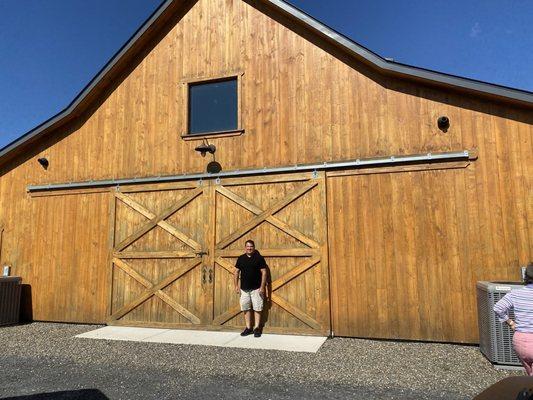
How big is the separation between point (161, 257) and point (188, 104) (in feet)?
11.5

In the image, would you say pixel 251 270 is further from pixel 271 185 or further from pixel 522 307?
pixel 522 307

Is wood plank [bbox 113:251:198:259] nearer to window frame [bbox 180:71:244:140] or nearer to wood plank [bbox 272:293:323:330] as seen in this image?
wood plank [bbox 272:293:323:330]

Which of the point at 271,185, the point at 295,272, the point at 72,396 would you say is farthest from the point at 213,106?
the point at 72,396

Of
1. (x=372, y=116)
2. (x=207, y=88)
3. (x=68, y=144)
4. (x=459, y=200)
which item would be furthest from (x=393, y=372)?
(x=68, y=144)

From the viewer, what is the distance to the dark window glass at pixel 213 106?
9102mm

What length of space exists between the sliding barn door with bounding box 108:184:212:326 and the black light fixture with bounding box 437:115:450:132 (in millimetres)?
4794

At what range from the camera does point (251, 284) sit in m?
7.89

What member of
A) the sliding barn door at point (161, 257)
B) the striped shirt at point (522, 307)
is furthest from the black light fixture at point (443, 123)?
the sliding barn door at point (161, 257)

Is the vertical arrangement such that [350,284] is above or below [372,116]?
below

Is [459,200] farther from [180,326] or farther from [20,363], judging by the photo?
[20,363]

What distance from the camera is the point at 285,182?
838 centimetres

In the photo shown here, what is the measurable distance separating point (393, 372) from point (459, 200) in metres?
3.34

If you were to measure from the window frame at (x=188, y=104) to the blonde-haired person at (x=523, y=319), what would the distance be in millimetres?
6056

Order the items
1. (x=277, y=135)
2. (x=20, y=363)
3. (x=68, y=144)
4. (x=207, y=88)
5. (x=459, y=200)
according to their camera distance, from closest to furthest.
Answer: (x=20, y=363) < (x=459, y=200) < (x=277, y=135) < (x=207, y=88) < (x=68, y=144)
